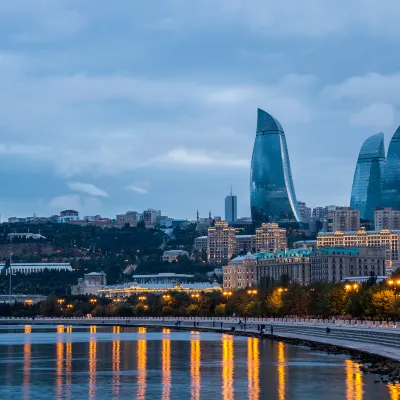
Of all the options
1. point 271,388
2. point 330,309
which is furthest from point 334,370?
point 330,309

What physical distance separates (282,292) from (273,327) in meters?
40.0

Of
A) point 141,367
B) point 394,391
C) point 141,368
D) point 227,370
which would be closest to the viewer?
point 394,391

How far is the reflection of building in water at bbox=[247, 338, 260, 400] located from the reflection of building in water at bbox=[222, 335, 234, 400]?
3.89ft

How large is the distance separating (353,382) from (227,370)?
1346 centimetres

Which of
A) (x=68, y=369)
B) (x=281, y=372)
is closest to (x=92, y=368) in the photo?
(x=68, y=369)

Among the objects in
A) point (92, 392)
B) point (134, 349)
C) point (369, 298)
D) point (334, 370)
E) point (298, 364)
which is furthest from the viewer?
point (369, 298)

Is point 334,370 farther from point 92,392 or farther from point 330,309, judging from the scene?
point 330,309

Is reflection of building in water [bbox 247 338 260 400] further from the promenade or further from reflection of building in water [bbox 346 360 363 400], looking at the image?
the promenade

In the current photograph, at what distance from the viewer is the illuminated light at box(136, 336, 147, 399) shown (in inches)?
2640

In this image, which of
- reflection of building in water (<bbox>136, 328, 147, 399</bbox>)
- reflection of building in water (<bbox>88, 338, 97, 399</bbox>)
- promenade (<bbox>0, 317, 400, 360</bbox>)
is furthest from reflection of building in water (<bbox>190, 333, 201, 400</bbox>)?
promenade (<bbox>0, 317, 400, 360</bbox>)

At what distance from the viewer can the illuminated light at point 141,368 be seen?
6706cm

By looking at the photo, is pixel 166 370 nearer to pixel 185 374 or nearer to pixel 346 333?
pixel 185 374

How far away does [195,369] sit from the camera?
83188mm

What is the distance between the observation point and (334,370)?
78.4 meters
